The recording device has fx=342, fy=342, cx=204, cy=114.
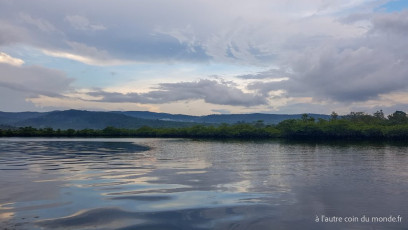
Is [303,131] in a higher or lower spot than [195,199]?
higher

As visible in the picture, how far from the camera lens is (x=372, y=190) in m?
20.3

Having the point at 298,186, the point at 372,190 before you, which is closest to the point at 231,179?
the point at 298,186

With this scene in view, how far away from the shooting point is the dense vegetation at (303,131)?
11625 cm

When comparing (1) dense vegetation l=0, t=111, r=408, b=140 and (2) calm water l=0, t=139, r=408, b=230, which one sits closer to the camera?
(2) calm water l=0, t=139, r=408, b=230

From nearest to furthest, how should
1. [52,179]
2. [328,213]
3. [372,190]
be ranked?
[328,213] < [372,190] < [52,179]

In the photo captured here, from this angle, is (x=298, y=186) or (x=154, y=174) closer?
(x=298, y=186)

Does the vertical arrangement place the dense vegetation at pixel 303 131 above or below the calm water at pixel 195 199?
above

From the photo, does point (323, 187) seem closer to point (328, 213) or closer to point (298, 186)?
point (298, 186)

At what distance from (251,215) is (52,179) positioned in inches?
602

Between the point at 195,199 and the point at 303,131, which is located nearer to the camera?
the point at 195,199

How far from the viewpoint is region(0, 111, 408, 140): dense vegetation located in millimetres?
116250

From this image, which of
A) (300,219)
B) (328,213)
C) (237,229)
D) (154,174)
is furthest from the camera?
(154,174)

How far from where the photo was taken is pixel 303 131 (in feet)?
411

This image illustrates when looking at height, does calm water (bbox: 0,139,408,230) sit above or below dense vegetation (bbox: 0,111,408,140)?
below
